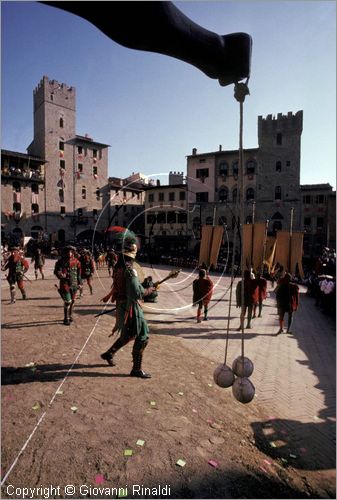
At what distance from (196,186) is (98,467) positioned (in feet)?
13.5

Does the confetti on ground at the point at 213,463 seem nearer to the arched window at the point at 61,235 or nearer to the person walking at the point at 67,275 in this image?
the person walking at the point at 67,275

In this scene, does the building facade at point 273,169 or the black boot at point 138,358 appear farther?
the building facade at point 273,169

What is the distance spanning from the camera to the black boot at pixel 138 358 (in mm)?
5859

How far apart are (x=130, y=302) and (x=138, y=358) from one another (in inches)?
47.4

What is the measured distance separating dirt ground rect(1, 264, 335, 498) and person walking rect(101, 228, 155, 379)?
0.65 meters

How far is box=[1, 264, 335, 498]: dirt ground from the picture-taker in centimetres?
336

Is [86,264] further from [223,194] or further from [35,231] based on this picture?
[35,231]

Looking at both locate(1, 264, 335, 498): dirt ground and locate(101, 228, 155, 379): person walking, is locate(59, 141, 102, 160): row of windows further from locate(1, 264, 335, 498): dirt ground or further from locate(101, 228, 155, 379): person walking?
locate(101, 228, 155, 379): person walking

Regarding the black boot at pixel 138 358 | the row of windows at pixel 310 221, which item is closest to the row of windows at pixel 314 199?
the row of windows at pixel 310 221

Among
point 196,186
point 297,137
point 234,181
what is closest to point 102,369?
point 196,186

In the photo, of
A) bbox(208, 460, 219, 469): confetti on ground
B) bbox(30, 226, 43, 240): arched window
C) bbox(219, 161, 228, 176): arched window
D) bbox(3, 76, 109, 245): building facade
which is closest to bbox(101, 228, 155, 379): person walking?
bbox(208, 460, 219, 469): confetti on ground

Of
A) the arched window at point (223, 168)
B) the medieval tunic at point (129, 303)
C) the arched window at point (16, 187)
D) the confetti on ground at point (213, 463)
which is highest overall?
the arched window at point (223, 168)

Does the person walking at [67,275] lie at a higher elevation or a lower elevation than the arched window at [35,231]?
lower

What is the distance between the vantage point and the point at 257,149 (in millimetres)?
44531
